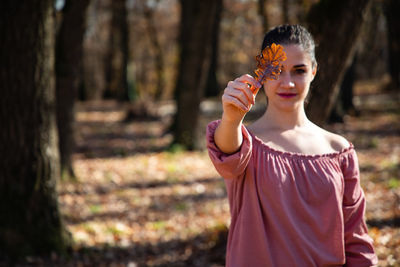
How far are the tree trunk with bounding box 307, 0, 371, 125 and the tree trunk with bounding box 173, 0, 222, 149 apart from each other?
6268 mm

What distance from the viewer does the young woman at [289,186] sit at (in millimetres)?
2023

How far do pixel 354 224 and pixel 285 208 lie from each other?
0.39m

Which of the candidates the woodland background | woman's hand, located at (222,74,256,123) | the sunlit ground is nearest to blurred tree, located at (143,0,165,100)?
the woodland background

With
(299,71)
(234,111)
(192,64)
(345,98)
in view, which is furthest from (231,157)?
(345,98)

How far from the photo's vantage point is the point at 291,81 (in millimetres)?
2100

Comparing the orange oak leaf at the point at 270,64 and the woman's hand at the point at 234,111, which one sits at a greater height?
the orange oak leaf at the point at 270,64

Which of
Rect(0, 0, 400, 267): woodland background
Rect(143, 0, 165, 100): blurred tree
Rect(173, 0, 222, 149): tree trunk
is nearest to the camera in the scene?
Rect(0, 0, 400, 267): woodland background

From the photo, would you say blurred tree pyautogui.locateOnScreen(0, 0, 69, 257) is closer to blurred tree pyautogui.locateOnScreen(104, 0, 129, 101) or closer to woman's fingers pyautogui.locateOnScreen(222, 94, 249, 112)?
woman's fingers pyautogui.locateOnScreen(222, 94, 249, 112)

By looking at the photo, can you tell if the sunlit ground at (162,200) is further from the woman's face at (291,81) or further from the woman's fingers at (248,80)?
the woman's fingers at (248,80)

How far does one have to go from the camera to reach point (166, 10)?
100ft

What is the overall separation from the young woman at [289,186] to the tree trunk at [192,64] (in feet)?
27.4

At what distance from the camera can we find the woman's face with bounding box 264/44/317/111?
2096 mm

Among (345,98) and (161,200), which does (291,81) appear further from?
Result: (345,98)

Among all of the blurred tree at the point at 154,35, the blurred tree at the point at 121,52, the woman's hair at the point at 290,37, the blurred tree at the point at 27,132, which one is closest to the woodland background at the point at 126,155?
the blurred tree at the point at 27,132
